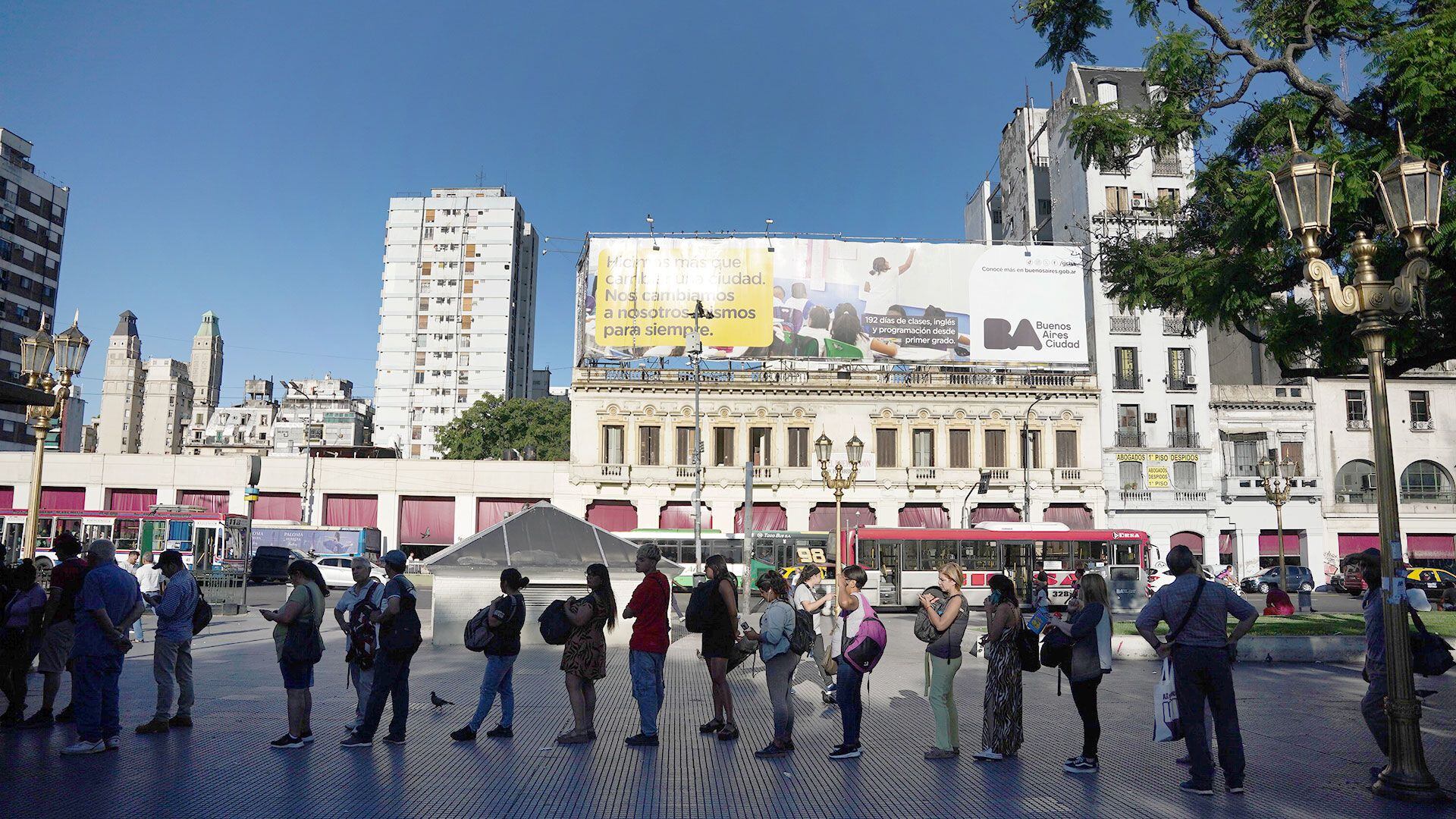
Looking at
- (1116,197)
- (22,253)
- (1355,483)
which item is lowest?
(1355,483)

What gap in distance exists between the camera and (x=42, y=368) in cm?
1520

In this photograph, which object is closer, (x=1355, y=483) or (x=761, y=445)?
(x=761, y=445)

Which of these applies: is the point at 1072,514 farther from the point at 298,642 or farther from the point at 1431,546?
the point at 298,642

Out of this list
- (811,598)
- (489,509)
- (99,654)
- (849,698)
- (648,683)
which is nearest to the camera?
(99,654)

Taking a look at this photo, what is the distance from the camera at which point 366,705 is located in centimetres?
868

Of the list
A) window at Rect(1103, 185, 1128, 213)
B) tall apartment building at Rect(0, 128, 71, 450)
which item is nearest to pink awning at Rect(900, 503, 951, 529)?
window at Rect(1103, 185, 1128, 213)

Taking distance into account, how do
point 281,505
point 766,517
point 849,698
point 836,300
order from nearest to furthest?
point 849,698
point 836,300
point 766,517
point 281,505

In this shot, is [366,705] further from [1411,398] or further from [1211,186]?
[1411,398]

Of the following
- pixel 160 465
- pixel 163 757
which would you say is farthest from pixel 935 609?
pixel 160 465

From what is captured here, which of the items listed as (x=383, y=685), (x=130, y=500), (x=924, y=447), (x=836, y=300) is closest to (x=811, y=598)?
(x=383, y=685)

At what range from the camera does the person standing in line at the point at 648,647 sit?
349 inches

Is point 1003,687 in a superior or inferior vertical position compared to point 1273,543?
inferior

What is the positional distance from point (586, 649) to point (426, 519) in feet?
133

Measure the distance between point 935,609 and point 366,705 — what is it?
5.16 metres
